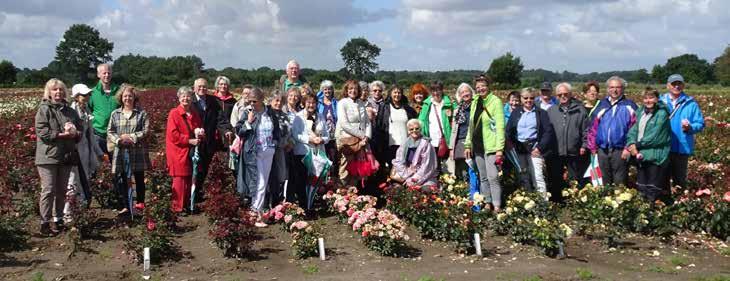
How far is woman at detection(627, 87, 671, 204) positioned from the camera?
7789mm

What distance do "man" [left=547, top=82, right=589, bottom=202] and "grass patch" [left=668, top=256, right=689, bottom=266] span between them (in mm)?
2047

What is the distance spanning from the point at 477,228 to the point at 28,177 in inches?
264

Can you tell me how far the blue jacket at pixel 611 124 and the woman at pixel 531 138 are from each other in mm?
579

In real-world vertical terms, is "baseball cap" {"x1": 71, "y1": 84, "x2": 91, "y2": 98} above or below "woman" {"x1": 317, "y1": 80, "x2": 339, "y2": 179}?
above

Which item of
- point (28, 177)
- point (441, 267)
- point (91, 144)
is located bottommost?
point (441, 267)

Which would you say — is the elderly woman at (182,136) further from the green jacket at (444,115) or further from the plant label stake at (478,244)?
the plant label stake at (478,244)

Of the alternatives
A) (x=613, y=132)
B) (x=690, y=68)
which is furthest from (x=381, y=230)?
(x=690, y=68)

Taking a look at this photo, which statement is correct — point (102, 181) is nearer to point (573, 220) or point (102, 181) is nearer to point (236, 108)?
point (236, 108)

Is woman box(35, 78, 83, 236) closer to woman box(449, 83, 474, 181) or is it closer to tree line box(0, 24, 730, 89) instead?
woman box(449, 83, 474, 181)

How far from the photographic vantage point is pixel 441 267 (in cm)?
644

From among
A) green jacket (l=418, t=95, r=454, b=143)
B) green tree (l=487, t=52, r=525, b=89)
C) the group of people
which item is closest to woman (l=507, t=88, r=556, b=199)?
the group of people

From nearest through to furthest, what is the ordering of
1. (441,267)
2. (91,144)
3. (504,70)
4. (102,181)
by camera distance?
(441,267) → (91,144) → (102,181) → (504,70)

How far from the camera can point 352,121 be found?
8336mm

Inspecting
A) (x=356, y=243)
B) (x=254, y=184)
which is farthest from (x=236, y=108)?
(x=356, y=243)
